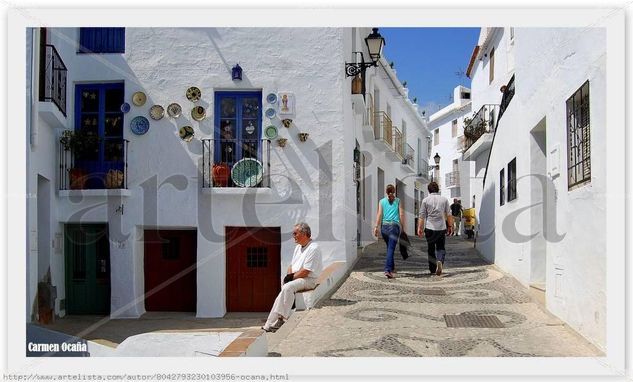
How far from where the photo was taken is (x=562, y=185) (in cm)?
589

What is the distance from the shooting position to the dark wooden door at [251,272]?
9.95m

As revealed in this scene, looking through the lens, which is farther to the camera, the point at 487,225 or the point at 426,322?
the point at 487,225

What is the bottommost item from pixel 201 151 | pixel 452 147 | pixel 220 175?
pixel 220 175

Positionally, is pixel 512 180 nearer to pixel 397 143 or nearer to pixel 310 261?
pixel 310 261

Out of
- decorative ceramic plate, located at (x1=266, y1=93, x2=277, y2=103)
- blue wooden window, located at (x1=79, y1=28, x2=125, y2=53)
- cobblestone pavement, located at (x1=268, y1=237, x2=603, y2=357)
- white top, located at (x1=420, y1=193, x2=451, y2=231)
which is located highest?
blue wooden window, located at (x1=79, y1=28, x2=125, y2=53)

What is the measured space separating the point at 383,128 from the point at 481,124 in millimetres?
2507

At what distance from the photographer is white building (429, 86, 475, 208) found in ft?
88.6

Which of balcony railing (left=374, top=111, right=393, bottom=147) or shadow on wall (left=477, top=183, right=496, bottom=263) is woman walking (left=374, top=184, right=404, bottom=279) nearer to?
shadow on wall (left=477, top=183, right=496, bottom=263)

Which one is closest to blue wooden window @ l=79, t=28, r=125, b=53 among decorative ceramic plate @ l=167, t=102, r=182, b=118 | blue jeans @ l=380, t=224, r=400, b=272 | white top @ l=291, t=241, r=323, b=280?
decorative ceramic plate @ l=167, t=102, r=182, b=118

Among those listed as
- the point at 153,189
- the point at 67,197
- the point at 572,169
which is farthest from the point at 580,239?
the point at 67,197

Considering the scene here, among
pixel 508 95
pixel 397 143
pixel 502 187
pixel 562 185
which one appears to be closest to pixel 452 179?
pixel 397 143

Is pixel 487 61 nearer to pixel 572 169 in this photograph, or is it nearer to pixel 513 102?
pixel 513 102

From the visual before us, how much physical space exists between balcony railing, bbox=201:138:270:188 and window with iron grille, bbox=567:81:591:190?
4844 millimetres

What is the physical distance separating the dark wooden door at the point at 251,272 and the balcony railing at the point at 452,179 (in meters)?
19.0
